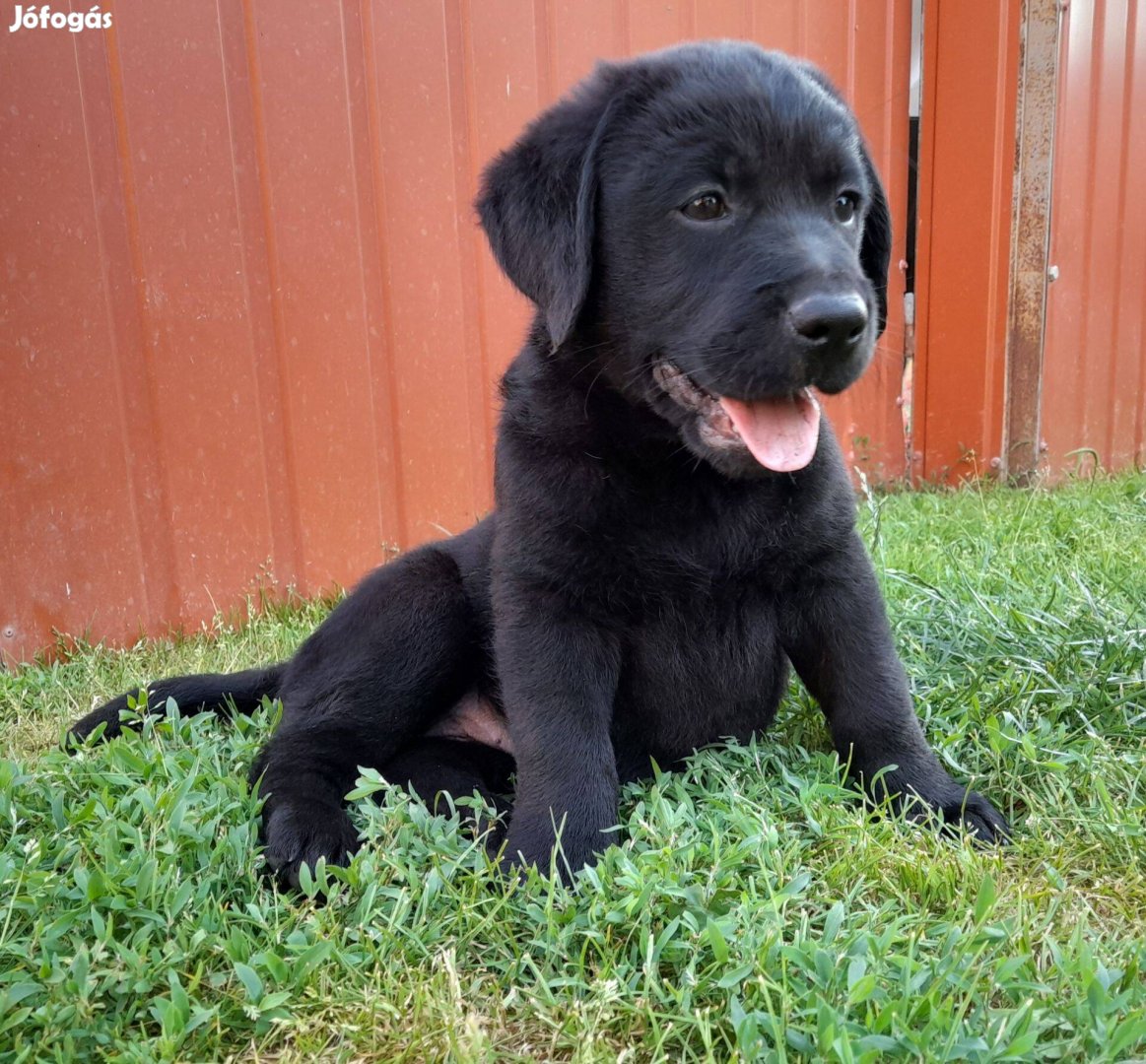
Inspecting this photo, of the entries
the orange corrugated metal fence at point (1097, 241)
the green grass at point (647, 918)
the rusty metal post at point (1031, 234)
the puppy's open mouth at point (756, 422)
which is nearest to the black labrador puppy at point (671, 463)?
the puppy's open mouth at point (756, 422)

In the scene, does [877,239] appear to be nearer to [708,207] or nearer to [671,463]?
[708,207]

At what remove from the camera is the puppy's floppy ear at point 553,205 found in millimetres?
1711

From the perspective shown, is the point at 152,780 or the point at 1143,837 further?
the point at 152,780

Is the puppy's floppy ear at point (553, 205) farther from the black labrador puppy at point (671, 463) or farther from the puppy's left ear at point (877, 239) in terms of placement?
the puppy's left ear at point (877, 239)

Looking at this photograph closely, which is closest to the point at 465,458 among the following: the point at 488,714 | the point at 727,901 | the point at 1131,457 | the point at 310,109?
the point at 310,109

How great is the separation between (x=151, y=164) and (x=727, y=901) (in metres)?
2.80

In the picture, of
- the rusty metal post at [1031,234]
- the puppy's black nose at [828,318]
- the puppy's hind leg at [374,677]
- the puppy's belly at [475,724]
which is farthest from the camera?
the rusty metal post at [1031,234]

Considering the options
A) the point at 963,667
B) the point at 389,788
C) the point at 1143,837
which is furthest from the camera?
the point at 963,667

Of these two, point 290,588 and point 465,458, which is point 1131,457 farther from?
point 290,588

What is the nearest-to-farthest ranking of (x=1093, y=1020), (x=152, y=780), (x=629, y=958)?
(x=1093, y=1020)
(x=629, y=958)
(x=152, y=780)

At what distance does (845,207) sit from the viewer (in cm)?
180

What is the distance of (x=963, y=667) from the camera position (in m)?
2.27

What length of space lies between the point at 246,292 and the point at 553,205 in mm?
1890

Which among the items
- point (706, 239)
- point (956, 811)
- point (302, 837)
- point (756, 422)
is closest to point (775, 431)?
point (756, 422)
